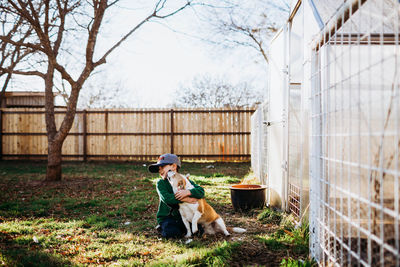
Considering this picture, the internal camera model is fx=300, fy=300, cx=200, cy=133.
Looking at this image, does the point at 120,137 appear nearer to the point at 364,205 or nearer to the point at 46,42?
the point at 46,42

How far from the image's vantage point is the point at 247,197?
4.71 metres

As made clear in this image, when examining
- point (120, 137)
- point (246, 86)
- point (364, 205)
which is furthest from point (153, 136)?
point (364, 205)

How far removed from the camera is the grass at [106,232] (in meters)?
2.88

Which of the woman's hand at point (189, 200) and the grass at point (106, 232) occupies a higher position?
the woman's hand at point (189, 200)

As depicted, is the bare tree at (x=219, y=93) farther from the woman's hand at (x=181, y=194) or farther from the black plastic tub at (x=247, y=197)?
the woman's hand at (x=181, y=194)

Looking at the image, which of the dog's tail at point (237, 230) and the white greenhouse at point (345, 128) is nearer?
the white greenhouse at point (345, 128)

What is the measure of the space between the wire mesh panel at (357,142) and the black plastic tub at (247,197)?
199 cm

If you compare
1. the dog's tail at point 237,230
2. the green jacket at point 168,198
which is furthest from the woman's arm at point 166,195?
the dog's tail at point 237,230

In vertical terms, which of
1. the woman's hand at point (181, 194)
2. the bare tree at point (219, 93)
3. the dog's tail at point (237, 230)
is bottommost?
the dog's tail at point (237, 230)

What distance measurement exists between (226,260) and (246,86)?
17.5m

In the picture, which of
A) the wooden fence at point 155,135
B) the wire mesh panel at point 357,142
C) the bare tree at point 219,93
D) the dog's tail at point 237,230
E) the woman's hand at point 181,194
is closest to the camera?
the wire mesh panel at point 357,142

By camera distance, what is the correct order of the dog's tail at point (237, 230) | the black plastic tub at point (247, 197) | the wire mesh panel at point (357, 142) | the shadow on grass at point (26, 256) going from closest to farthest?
the wire mesh panel at point (357, 142), the shadow on grass at point (26, 256), the dog's tail at point (237, 230), the black plastic tub at point (247, 197)

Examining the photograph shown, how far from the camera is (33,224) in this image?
4.29 meters

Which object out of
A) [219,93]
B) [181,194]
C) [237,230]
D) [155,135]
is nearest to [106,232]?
[181,194]
